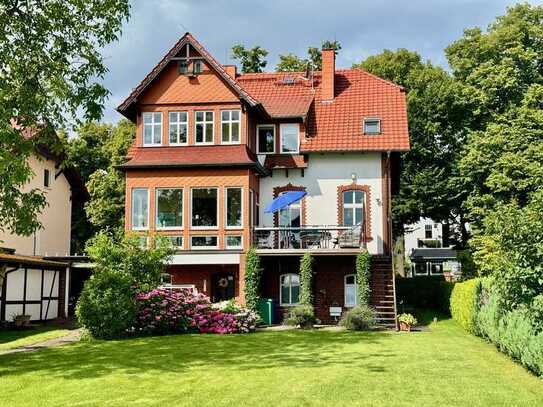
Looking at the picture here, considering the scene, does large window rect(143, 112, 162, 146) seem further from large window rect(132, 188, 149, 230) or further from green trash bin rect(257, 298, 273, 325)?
green trash bin rect(257, 298, 273, 325)

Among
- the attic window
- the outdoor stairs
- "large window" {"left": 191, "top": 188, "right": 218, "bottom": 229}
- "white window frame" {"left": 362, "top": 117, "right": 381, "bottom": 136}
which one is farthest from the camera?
the attic window

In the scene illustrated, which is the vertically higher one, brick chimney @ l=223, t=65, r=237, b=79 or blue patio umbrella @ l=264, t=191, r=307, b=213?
brick chimney @ l=223, t=65, r=237, b=79

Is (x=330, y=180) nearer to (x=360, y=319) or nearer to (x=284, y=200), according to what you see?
(x=284, y=200)

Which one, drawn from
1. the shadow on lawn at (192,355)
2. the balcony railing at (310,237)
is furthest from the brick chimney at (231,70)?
the shadow on lawn at (192,355)

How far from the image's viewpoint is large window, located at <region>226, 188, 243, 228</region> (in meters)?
25.0

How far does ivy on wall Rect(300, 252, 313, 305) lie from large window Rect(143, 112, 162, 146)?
739cm

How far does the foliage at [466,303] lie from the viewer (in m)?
20.3

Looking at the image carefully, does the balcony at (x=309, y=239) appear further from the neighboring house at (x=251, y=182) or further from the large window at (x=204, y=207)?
the large window at (x=204, y=207)

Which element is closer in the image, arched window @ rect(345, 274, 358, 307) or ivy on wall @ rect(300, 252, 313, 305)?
ivy on wall @ rect(300, 252, 313, 305)

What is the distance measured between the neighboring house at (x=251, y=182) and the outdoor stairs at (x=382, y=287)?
1.7 inches

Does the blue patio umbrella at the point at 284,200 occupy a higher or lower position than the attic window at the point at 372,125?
lower

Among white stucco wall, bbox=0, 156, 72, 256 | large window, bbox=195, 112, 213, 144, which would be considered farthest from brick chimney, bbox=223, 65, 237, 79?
white stucco wall, bbox=0, 156, 72, 256

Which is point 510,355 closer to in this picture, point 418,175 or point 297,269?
point 297,269

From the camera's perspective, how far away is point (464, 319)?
22812 mm
